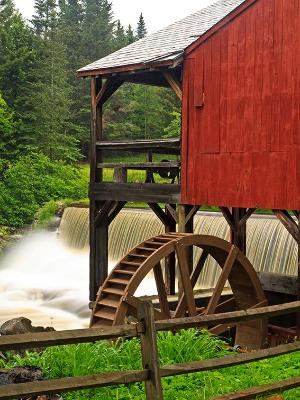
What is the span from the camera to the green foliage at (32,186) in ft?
105

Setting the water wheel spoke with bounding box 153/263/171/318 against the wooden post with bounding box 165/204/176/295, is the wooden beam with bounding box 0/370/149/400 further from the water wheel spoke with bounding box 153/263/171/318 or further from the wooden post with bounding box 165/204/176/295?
A: the wooden post with bounding box 165/204/176/295

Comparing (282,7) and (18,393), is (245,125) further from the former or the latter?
(18,393)

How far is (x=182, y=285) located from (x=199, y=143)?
8.79ft

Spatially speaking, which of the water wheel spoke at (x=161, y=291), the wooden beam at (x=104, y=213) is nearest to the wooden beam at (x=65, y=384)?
the water wheel spoke at (x=161, y=291)

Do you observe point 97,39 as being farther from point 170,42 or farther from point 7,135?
point 170,42

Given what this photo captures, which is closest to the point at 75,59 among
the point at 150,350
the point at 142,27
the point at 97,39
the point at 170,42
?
the point at 97,39

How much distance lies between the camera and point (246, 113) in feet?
38.6

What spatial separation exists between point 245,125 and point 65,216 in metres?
17.8

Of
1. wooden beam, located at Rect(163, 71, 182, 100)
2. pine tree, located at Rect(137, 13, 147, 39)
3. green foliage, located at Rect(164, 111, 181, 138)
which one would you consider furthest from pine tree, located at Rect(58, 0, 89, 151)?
wooden beam, located at Rect(163, 71, 182, 100)

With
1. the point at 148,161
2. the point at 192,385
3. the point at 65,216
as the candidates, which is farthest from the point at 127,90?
the point at 192,385

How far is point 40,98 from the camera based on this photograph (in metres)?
38.6

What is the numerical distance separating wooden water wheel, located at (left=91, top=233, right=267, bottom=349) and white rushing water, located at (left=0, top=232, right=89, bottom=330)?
5.68m

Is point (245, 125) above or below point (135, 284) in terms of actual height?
above

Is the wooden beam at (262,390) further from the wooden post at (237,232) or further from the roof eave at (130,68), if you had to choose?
the wooden post at (237,232)
